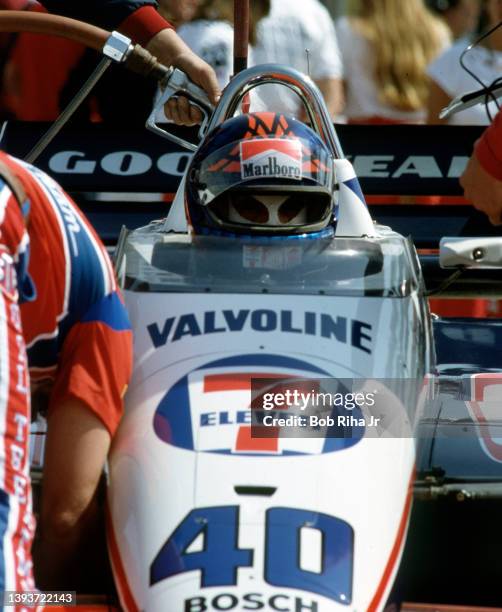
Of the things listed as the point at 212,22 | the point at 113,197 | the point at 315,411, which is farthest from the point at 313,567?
the point at 212,22

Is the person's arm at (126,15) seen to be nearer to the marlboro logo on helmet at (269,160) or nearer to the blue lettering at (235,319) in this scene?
the marlboro logo on helmet at (269,160)

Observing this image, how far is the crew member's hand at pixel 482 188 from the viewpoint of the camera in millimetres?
3414

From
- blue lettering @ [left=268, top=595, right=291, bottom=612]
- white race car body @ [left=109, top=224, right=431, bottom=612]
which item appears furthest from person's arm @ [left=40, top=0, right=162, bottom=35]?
blue lettering @ [left=268, top=595, right=291, bottom=612]

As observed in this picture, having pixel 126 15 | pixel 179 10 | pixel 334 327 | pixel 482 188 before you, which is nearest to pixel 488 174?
pixel 482 188

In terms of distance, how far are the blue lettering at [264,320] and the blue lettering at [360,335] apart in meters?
0.17

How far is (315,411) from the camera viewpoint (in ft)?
8.80

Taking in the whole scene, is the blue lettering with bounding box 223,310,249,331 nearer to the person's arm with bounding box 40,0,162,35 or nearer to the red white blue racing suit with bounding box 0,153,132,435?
the red white blue racing suit with bounding box 0,153,132,435

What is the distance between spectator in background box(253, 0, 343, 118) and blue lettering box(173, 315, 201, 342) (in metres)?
2.94

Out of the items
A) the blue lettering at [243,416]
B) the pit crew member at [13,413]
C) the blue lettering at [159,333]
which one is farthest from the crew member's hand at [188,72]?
the pit crew member at [13,413]

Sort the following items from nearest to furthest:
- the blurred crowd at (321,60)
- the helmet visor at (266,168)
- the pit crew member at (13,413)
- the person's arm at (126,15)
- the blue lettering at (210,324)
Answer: the pit crew member at (13,413) < the blue lettering at (210,324) < the helmet visor at (266,168) < the person's arm at (126,15) < the blurred crowd at (321,60)

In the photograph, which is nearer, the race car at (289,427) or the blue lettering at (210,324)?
the race car at (289,427)

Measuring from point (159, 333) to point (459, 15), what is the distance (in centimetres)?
493

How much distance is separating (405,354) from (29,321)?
0.86 meters

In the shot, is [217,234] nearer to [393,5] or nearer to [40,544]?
[40,544]
